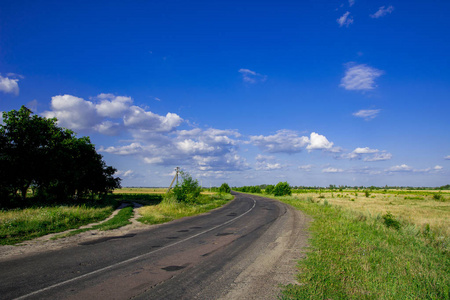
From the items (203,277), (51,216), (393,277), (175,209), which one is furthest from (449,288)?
(175,209)

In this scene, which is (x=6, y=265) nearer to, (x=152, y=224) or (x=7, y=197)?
(x=152, y=224)

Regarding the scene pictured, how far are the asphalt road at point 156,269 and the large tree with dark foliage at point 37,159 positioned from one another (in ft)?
57.5

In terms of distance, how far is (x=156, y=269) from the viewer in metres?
6.74

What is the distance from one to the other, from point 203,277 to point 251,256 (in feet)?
8.08

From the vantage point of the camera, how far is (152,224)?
15.5m

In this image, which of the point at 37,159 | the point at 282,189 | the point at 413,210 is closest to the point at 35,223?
the point at 37,159

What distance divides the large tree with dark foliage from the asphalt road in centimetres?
1752

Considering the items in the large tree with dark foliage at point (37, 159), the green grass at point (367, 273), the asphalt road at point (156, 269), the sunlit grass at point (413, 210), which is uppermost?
the large tree with dark foliage at point (37, 159)

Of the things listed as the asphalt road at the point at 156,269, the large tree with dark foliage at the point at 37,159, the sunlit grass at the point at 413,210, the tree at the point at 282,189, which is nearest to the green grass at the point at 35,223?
the asphalt road at the point at 156,269

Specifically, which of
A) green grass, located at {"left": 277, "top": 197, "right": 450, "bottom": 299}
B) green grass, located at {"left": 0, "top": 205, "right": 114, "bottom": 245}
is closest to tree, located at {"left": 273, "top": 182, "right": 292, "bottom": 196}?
green grass, located at {"left": 0, "top": 205, "right": 114, "bottom": 245}

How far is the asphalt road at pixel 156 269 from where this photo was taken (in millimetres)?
5242

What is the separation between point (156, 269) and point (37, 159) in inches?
923

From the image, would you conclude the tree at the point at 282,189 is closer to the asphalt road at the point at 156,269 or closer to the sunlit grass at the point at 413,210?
the sunlit grass at the point at 413,210

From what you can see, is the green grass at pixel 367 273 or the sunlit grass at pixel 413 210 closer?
the green grass at pixel 367 273
